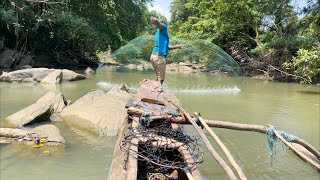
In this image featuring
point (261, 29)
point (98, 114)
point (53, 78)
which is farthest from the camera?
point (261, 29)

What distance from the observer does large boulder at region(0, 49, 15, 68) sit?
20.3 m

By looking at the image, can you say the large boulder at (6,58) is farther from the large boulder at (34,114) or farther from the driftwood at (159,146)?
the driftwood at (159,146)

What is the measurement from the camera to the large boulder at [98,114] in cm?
742

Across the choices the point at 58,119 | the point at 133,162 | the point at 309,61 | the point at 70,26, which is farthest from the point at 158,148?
the point at 70,26

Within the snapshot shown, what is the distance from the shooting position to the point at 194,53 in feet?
62.7

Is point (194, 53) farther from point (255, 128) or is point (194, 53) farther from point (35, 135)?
point (255, 128)

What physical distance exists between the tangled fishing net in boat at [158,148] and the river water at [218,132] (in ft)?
3.70

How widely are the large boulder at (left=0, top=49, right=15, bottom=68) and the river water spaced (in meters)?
6.42

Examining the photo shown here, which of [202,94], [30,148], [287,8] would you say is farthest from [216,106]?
[287,8]

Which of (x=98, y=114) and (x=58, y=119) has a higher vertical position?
(x=98, y=114)

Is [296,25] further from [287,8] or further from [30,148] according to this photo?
[30,148]

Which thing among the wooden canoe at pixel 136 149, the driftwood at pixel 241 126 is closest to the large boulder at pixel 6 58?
the wooden canoe at pixel 136 149

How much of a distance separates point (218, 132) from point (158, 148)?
3.74m

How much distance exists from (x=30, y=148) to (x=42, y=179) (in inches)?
48.8
